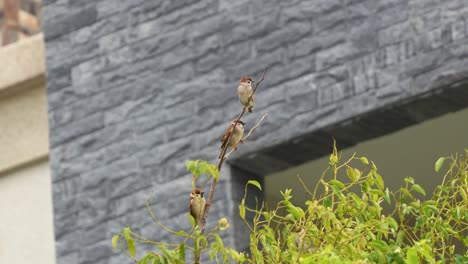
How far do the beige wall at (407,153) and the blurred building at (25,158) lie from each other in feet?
4.98

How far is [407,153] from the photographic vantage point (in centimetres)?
803

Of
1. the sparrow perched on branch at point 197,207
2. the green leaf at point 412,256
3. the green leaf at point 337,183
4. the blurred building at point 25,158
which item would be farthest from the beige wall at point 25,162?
the green leaf at point 412,256

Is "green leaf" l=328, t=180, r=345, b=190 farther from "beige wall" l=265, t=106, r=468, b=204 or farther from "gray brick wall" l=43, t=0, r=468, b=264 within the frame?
"beige wall" l=265, t=106, r=468, b=204

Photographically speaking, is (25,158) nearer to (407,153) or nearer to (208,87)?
(208,87)

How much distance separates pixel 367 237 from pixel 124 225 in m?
3.62

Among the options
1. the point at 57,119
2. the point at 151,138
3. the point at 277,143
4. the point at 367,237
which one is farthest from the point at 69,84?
the point at 367,237

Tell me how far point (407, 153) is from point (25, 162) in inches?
101

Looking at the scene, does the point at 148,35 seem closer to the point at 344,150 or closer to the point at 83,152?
the point at 83,152

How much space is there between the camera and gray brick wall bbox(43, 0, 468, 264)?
7.30 m

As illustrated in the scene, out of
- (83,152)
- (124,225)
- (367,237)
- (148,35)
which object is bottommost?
(367,237)

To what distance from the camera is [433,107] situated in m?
7.30

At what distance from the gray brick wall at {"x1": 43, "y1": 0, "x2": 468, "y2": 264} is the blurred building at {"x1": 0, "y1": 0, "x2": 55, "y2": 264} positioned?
47cm

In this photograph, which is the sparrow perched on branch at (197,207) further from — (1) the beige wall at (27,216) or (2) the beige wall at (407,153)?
(1) the beige wall at (27,216)

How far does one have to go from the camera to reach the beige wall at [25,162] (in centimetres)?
902
